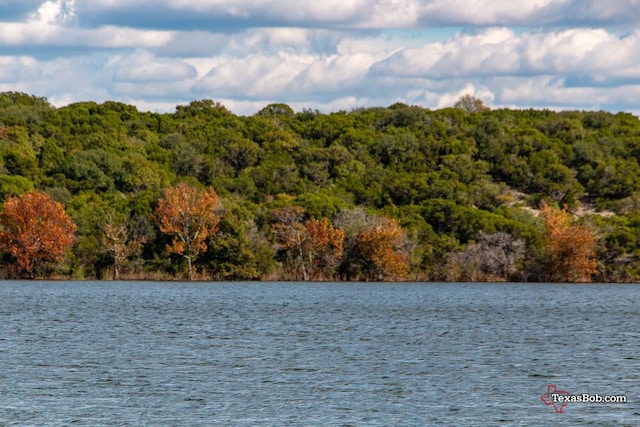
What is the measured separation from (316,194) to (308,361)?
6460 cm

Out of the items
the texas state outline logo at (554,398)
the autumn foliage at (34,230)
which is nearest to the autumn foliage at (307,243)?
the autumn foliage at (34,230)

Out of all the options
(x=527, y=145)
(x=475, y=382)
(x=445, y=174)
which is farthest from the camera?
(x=527, y=145)

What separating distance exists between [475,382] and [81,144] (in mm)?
93145

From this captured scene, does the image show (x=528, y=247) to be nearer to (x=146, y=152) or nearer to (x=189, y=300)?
(x=189, y=300)

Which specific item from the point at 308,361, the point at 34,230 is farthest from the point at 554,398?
the point at 34,230

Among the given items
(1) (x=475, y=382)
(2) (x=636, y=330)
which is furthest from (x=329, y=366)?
(2) (x=636, y=330)

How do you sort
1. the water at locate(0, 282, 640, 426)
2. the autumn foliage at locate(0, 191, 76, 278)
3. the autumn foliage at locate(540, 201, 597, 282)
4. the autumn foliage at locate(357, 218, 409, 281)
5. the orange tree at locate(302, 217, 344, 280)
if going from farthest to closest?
the orange tree at locate(302, 217, 344, 280) → the autumn foliage at locate(357, 218, 409, 281) → the autumn foliage at locate(540, 201, 597, 282) → the autumn foliage at locate(0, 191, 76, 278) → the water at locate(0, 282, 640, 426)

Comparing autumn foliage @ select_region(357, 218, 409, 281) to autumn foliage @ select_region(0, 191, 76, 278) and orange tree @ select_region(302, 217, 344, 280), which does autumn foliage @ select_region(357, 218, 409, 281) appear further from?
autumn foliage @ select_region(0, 191, 76, 278)

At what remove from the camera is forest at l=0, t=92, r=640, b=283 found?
88875mm

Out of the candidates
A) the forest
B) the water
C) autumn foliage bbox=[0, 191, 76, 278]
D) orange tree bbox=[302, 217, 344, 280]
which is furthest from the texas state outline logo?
autumn foliage bbox=[0, 191, 76, 278]

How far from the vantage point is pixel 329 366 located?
36094mm

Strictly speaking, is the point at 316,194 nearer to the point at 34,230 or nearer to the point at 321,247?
the point at 321,247

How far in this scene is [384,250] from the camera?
289 ft

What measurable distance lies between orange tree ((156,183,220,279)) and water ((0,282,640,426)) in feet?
63.5
